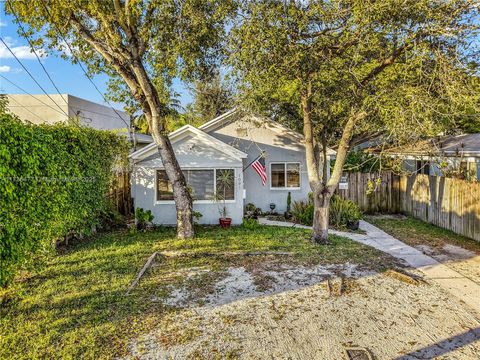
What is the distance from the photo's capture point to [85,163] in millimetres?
9320

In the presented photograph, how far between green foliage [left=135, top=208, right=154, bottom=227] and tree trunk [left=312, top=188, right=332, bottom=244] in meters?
6.27

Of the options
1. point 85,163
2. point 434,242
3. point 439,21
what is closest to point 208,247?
point 85,163

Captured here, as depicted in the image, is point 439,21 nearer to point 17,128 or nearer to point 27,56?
point 17,128

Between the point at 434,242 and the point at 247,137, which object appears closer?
the point at 434,242

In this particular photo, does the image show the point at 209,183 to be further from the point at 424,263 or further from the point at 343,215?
the point at 424,263

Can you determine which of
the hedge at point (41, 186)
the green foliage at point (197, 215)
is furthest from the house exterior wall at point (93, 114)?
the hedge at point (41, 186)

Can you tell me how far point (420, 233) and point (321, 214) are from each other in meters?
4.45

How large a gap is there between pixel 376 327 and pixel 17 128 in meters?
7.05

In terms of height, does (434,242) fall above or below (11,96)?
below

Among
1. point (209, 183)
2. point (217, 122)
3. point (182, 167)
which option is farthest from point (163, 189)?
point (217, 122)

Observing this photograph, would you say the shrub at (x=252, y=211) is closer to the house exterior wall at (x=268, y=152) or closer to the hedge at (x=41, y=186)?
the house exterior wall at (x=268, y=152)

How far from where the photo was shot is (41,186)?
6.74m

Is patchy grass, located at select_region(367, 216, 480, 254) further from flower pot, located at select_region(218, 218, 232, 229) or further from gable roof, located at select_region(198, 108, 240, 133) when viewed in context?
gable roof, located at select_region(198, 108, 240, 133)

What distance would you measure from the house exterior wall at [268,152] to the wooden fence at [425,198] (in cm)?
265
